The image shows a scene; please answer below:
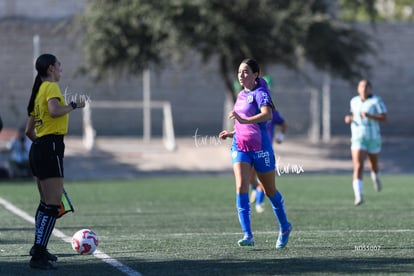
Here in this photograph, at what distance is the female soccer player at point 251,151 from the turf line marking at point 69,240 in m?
1.71

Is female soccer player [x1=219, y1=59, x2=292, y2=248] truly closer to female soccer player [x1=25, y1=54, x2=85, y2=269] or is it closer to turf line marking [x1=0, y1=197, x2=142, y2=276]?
turf line marking [x1=0, y1=197, x2=142, y2=276]

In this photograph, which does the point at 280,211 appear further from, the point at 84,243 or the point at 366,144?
the point at 366,144

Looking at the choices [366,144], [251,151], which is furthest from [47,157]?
[366,144]

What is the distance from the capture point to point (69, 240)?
42.8ft

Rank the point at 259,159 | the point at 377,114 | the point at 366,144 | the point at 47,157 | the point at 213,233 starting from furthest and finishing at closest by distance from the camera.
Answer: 1. the point at 366,144
2. the point at 377,114
3. the point at 213,233
4. the point at 259,159
5. the point at 47,157

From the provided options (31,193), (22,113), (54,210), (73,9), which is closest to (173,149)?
(22,113)

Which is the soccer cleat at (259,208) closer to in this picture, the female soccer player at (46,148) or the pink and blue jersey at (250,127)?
the pink and blue jersey at (250,127)

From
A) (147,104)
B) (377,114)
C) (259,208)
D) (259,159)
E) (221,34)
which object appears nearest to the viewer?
(259,159)

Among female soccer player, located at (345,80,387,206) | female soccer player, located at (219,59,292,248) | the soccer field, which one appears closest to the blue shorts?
female soccer player, located at (219,59,292,248)

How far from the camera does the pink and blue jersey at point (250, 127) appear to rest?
11656 millimetres

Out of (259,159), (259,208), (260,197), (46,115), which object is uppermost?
(46,115)

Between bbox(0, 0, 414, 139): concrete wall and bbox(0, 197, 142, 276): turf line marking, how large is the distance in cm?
1675

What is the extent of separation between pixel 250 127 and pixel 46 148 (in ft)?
8.59

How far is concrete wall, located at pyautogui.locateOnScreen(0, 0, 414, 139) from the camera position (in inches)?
1471
